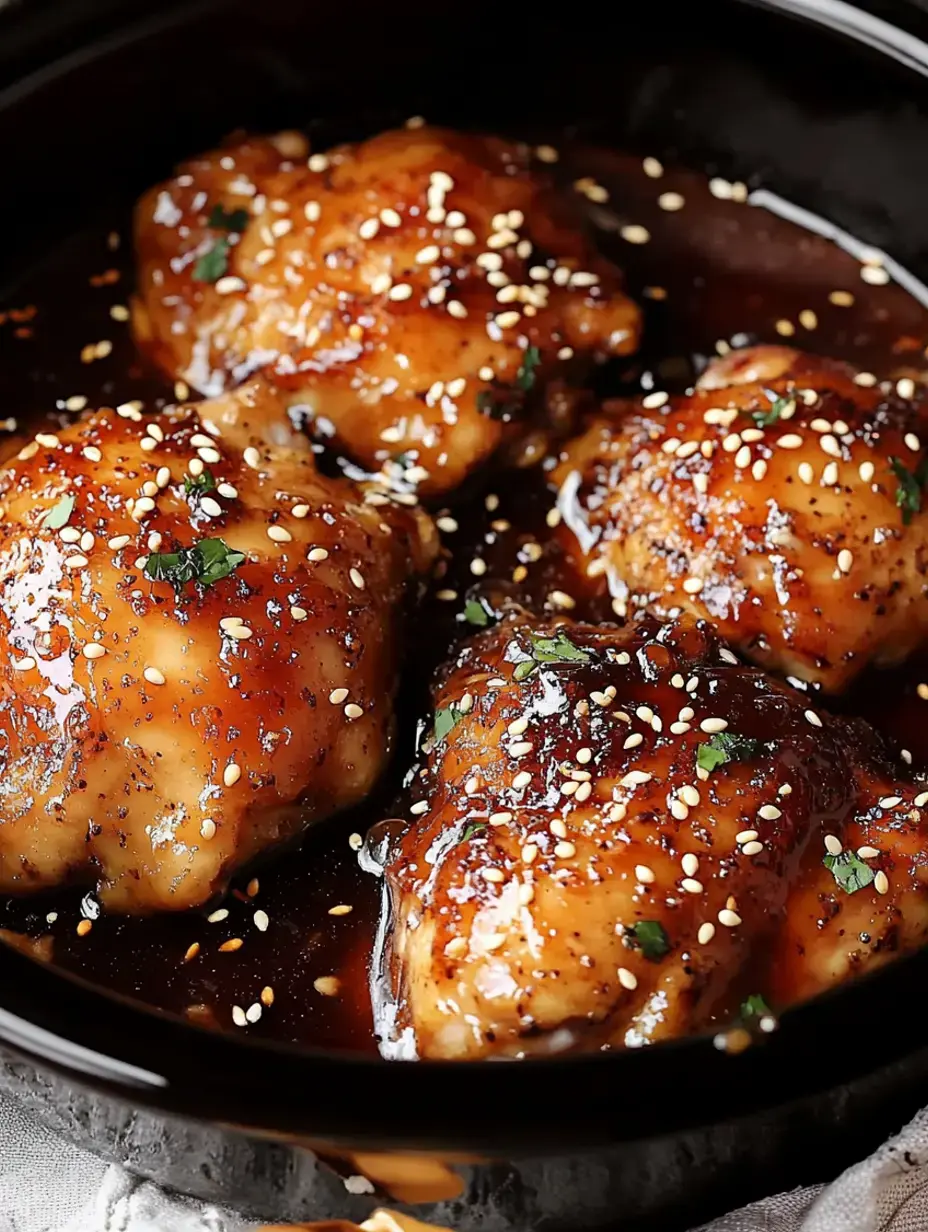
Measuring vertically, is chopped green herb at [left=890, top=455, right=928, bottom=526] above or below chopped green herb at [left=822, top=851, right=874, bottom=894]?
above

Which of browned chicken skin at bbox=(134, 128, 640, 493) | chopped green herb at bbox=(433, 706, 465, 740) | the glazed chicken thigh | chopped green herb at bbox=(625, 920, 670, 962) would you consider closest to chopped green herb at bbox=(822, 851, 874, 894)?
chopped green herb at bbox=(625, 920, 670, 962)

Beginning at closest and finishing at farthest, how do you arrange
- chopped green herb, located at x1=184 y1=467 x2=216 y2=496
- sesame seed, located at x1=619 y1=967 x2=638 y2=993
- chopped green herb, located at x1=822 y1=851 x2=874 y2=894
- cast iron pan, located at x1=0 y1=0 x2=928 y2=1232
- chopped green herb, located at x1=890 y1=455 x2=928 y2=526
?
cast iron pan, located at x1=0 y1=0 x2=928 y2=1232, sesame seed, located at x1=619 y1=967 x2=638 y2=993, chopped green herb, located at x1=822 y1=851 x2=874 y2=894, chopped green herb, located at x1=184 y1=467 x2=216 y2=496, chopped green herb, located at x1=890 y1=455 x2=928 y2=526

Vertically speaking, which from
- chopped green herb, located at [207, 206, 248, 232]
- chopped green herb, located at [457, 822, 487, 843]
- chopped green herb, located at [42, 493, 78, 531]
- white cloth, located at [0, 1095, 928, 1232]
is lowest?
white cloth, located at [0, 1095, 928, 1232]

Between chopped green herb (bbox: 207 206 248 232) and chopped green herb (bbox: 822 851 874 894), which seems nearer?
chopped green herb (bbox: 822 851 874 894)

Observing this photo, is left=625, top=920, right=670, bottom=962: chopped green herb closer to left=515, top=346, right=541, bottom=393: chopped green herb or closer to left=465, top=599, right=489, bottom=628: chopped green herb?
left=465, top=599, right=489, bottom=628: chopped green herb

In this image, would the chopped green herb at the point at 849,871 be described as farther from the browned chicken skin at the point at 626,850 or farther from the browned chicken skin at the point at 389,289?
the browned chicken skin at the point at 389,289

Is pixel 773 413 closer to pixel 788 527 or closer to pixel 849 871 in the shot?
pixel 788 527
